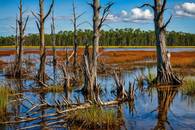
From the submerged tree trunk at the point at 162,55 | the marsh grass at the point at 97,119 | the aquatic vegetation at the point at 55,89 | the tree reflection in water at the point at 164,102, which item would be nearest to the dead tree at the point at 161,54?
the submerged tree trunk at the point at 162,55

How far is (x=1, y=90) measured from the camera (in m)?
14.4

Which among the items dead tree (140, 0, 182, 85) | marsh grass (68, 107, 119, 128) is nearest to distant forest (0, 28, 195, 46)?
dead tree (140, 0, 182, 85)

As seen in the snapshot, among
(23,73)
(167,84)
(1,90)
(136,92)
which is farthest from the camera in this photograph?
(23,73)

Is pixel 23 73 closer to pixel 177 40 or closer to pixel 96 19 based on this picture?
pixel 96 19

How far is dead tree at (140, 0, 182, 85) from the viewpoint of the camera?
797 inches

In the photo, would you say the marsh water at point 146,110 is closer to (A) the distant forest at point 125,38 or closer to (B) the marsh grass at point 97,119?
Answer: (B) the marsh grass at point 97,119

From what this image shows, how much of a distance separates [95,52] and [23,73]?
42.1ft

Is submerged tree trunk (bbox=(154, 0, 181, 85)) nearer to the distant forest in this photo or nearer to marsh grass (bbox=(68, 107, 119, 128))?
marsh grass (bbox=(68, 107, 119, 128))

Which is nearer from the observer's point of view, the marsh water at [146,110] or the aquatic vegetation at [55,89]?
the marsh water at [146,110]

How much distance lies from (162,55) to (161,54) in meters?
0.10

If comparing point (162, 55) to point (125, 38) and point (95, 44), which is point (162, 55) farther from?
point (125, 38)

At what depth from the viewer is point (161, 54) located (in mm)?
21109

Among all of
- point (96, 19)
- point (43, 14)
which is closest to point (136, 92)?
point (96, 19)

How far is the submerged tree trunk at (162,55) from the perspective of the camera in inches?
797
